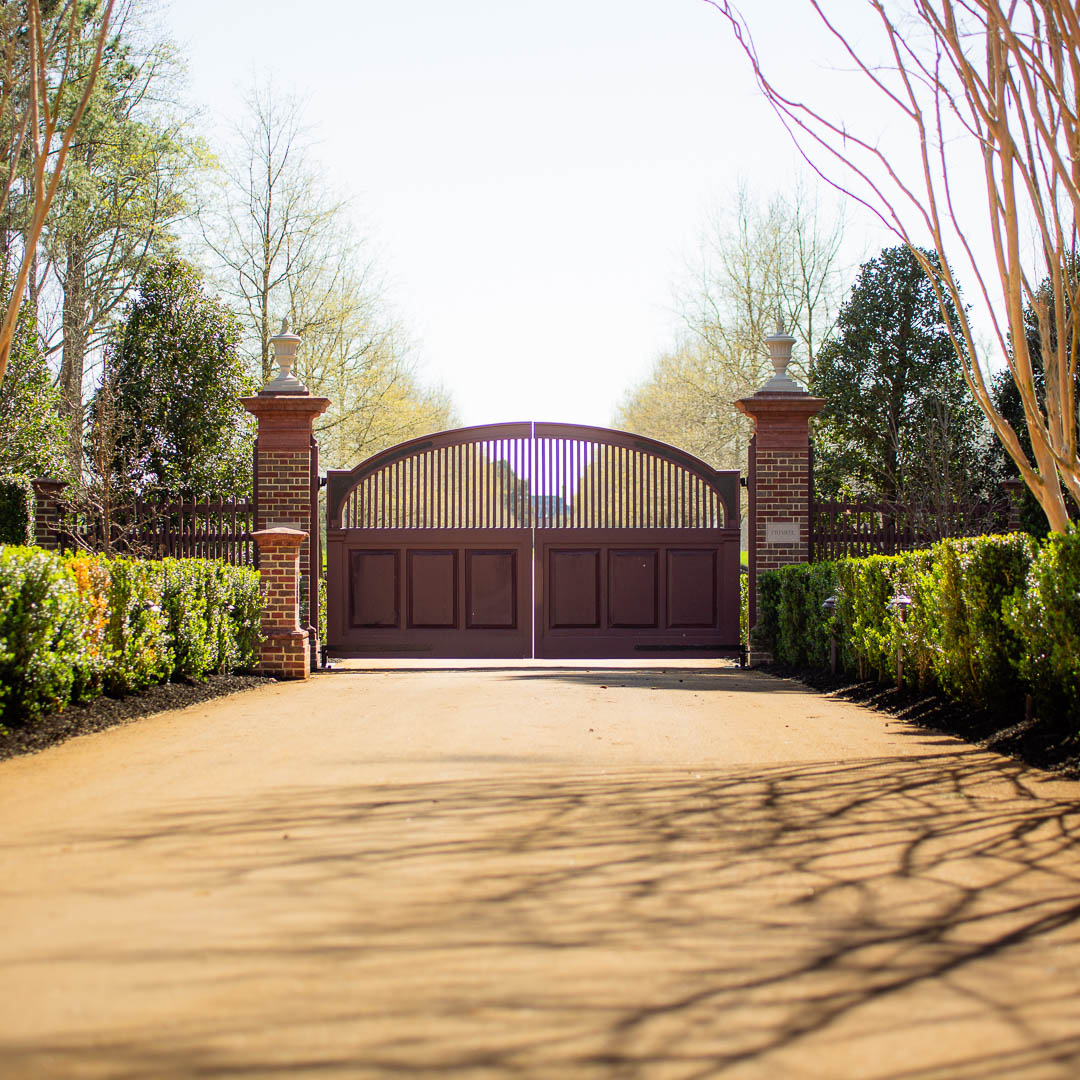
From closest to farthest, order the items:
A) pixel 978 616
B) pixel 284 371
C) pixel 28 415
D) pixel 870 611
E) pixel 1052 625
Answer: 1. pixel 1052 625
2. pixel 978 616
3. pixel 870 611
4. pixel 284 371
5. pixel 28 415

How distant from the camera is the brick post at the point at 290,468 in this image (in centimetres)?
1421

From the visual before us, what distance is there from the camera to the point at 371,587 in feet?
49.3

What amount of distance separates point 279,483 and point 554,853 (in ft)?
35.7

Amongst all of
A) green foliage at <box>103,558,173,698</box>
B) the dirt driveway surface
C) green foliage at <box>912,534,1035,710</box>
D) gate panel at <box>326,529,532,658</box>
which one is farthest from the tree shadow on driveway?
gate panel at <box>326,529,532,658</box>

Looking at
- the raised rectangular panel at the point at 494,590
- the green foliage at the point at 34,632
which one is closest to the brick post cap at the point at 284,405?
the raised rectangular panel at the point at 494,590

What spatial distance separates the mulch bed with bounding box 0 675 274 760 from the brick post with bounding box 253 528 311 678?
1373 mm

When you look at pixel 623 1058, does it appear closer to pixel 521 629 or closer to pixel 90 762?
pixel 90 762

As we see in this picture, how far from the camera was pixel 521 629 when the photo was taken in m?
15.2

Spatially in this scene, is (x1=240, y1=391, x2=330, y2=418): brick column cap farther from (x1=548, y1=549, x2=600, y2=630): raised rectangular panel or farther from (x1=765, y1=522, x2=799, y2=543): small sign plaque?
(x1=765, y1=522, x2=799, y2=543): small sign plaque

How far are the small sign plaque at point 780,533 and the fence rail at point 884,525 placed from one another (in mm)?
233

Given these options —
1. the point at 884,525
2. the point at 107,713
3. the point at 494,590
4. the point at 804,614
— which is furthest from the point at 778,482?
the point at 107,713

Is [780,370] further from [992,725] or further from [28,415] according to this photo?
[28,415]

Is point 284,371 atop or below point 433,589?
atop

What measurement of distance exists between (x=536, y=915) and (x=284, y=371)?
12.2m
